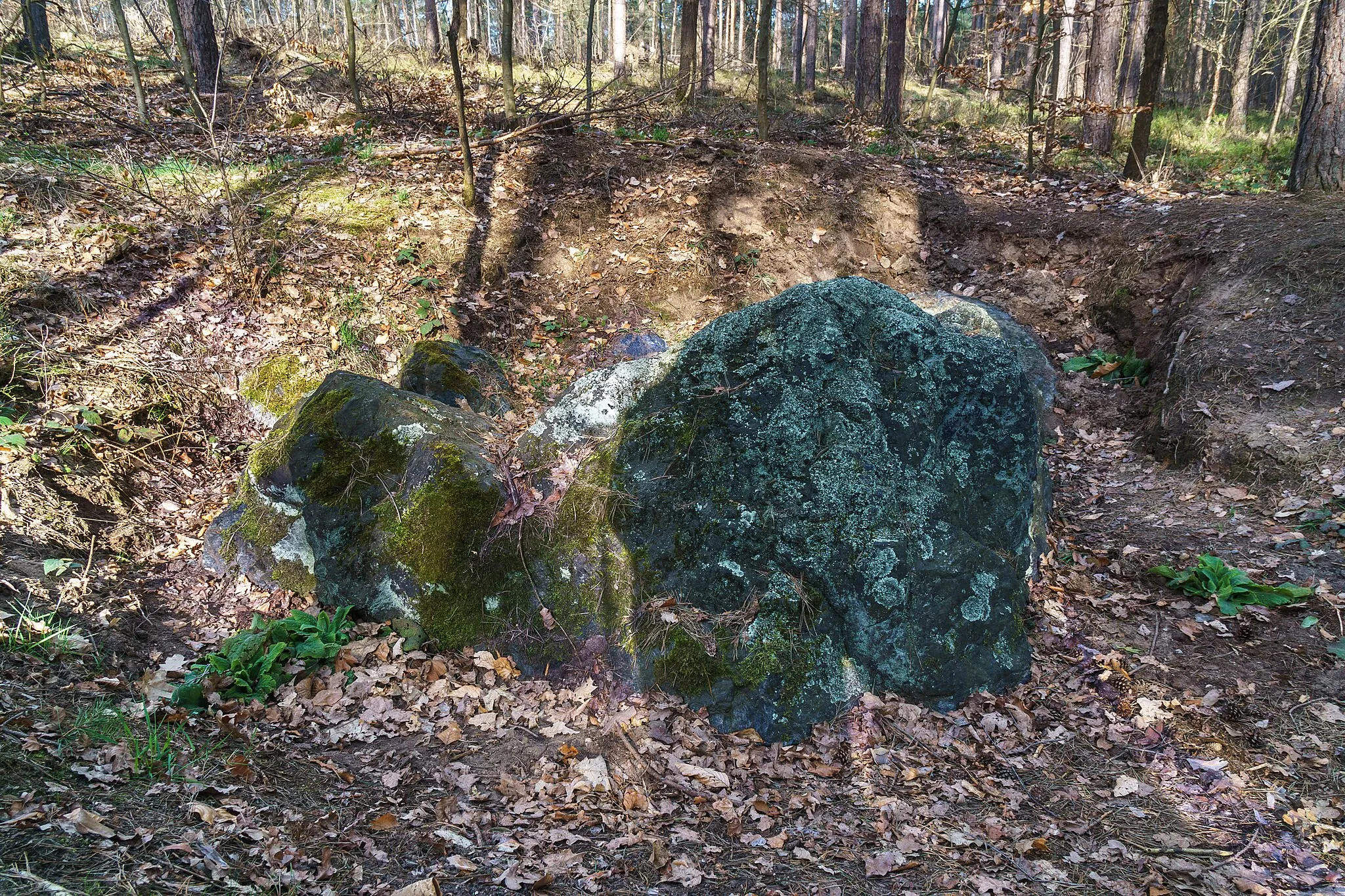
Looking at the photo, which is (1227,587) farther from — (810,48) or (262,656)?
(810,48)

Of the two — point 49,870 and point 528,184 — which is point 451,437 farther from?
point 528,184

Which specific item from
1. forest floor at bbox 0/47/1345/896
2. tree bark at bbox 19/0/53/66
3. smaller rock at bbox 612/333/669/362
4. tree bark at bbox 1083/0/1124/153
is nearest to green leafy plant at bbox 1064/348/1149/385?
forest floor at bbox 0/47/1345/896

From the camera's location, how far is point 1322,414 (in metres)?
5.68

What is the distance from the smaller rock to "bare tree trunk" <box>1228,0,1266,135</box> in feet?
61.5

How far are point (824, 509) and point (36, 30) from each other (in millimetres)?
16406

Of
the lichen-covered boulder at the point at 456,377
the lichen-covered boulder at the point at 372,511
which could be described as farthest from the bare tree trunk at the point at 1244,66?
the lichen-covered boulder at the point at 372,511

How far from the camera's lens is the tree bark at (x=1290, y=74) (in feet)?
54.9

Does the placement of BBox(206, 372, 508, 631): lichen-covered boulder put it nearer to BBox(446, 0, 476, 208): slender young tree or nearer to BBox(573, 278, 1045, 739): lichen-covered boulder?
BBox(573, 278, 1045, 739): lichen-covered boulder

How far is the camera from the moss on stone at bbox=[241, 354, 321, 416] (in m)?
6.68

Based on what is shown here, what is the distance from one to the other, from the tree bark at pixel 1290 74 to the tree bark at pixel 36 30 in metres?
22.2

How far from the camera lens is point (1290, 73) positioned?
762 inches

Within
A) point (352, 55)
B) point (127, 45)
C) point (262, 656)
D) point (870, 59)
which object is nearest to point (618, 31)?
point (870, 59)

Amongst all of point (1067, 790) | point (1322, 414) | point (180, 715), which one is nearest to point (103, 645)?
point (180, 715)

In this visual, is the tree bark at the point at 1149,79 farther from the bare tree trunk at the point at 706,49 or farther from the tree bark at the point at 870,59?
the bare tree trunk at the point at 706,49
